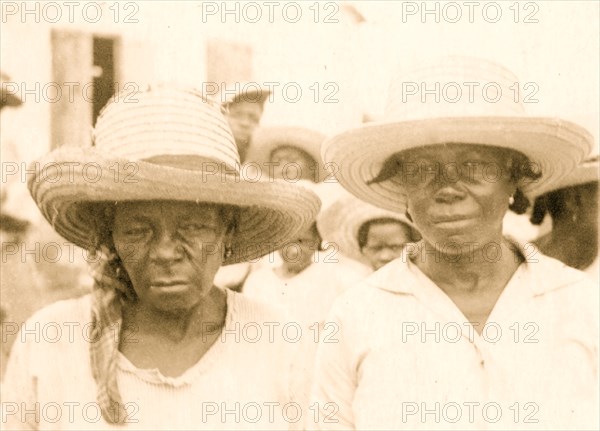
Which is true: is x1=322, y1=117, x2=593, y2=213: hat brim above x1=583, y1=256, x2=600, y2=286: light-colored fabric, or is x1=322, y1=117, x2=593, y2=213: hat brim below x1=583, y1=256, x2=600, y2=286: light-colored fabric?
above

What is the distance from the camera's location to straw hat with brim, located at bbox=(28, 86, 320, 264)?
1417 mm

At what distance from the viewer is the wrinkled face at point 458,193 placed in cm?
144

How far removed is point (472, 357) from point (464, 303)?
116mm

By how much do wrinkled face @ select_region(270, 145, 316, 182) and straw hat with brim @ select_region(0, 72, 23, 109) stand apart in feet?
2.86

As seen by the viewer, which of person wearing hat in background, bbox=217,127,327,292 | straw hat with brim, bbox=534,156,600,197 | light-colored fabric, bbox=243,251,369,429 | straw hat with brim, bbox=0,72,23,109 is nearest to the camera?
straw hat with brim, bbox=534,156,600,197

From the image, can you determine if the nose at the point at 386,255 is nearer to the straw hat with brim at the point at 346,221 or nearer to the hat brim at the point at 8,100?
the straw hat with brim at the point at 346,221

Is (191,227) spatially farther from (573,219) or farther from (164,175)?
(573,219)

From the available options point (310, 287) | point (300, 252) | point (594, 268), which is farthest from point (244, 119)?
point (594, 268)

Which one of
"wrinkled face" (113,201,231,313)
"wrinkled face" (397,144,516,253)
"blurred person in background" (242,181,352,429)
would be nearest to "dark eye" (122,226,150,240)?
"wrinkled face" (113,201,231,313)

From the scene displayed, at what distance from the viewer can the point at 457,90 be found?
1485 millimetres

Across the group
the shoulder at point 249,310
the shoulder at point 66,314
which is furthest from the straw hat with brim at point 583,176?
the shoulder at point 66,314

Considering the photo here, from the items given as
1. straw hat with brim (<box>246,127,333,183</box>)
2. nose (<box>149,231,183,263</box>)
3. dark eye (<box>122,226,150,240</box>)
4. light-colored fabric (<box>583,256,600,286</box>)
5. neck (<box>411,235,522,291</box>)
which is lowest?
light-colored fabric (<box>583,256,600,286</box>)

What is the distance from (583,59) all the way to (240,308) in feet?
3.88

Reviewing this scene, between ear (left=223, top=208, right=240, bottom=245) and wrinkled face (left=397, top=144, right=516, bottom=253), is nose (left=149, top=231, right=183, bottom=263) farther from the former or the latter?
wrinkled face (left=397, top=144, right=516, bottom=253)
